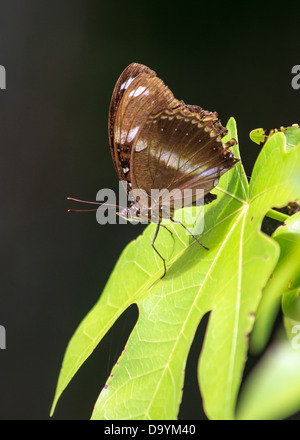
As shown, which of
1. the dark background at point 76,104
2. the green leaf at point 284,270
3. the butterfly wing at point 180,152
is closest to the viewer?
the green leaf at point 284,270

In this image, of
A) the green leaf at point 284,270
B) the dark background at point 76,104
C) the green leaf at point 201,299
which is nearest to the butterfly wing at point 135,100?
the green leaf at point 201,299

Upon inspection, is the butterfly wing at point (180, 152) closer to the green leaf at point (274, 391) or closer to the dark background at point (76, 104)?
the green leaf at point (274, 391)

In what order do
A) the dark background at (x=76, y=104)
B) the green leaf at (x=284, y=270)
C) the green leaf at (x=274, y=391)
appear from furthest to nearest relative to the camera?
the dark background at (x=76, y=104) → the green leaf at (x=284, y=270) → the green leaf at (x=274, y=391)

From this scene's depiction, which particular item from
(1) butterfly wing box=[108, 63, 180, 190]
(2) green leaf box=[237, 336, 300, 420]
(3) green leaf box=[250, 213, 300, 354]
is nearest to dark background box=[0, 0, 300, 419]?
(1) butterfly wing box=[108, 63, 180, 190]

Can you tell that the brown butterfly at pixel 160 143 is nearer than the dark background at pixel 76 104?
Yes

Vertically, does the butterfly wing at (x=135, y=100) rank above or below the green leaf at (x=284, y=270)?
above

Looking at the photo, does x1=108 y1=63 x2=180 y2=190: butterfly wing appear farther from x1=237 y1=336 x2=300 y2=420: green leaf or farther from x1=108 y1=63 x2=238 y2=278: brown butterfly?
x1=237 y1=336 x2=300 y2=420: green leaf

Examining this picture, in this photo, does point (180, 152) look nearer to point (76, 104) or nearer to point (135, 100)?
point (135, 100)
